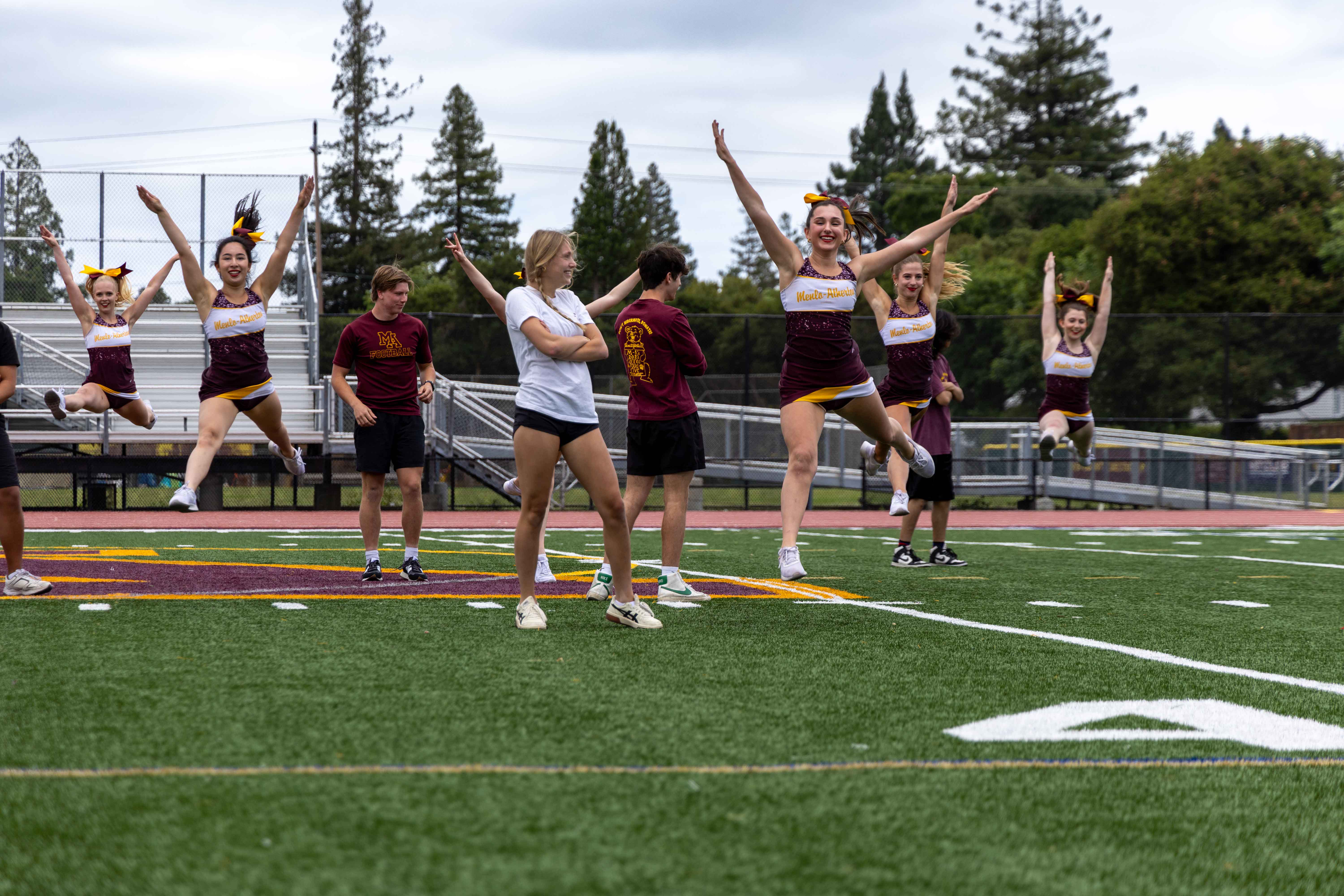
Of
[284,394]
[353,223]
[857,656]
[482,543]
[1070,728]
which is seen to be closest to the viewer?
[1070,728]

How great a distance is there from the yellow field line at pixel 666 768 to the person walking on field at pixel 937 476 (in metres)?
6.12

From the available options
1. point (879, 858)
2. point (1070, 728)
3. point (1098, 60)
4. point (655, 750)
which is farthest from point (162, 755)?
point (1098, 60)

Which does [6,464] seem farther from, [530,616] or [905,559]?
[905,559]

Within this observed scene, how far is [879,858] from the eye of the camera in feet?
7.91

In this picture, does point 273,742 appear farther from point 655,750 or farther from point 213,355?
point 213,355

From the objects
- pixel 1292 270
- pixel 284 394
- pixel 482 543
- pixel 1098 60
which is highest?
pixel 1098 60

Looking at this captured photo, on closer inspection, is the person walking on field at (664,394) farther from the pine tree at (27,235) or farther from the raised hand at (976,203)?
the pine tree at (27,235)

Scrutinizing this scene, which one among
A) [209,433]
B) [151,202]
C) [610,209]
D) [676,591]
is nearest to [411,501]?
[209,433]

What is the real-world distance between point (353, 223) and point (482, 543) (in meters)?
51.4

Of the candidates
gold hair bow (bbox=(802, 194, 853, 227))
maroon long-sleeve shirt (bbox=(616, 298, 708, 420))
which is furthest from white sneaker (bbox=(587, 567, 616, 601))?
gold hair bow (bbox=(802, 194, 853, 227))

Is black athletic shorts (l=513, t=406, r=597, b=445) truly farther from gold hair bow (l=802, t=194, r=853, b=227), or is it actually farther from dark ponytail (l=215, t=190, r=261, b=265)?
dark ponytail (l=215, t=190, r=261, b=265)

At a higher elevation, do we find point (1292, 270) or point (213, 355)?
point (1292, 270)

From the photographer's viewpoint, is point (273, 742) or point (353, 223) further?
point (353, 223)

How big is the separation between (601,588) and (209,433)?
2991mm
